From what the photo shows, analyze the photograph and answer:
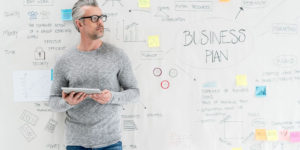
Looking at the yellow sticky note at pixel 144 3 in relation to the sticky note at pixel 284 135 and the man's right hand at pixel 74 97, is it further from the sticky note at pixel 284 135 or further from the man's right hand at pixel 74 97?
the sticky note at pixel 284 135

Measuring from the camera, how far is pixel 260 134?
5.98 feet

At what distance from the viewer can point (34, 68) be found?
5.45 ft

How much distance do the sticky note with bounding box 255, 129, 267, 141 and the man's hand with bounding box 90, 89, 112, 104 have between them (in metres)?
1.08

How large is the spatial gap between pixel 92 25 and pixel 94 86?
13.0 inches

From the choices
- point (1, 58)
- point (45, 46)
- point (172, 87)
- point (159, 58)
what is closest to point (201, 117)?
point (172, 87)

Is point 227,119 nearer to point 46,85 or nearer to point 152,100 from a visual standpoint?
point 152,100

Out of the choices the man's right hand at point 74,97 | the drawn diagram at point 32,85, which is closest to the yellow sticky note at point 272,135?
the man's right hand at point 74,97

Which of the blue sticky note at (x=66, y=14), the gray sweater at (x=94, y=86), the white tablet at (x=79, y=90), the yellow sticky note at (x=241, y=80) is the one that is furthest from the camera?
the yellow sticky note at (x=241, y=80)

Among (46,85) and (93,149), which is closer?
(93,149)

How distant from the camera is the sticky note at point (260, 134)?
182cm

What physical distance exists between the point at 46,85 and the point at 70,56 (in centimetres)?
32

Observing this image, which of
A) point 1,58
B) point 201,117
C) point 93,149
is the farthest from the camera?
point 201,117

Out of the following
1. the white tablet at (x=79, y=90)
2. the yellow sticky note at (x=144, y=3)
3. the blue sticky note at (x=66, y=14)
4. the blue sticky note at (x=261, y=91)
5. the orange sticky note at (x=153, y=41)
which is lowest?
the blue sticky note at (x=261, y=91)

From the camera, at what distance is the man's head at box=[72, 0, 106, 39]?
4.66ft
